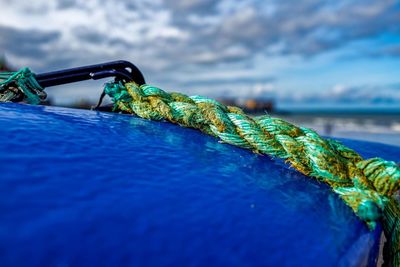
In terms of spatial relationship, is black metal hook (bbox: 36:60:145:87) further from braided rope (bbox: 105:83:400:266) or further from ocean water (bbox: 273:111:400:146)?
ocean water (bbox: 273:111:400:146)

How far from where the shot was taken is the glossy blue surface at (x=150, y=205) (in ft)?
→ 2.15

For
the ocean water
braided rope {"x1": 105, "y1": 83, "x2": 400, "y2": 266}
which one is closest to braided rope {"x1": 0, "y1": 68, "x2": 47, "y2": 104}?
braided rope {"x1": 105, "y1": 83, "x2": 400, "y2": 266}

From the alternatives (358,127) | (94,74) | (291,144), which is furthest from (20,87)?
(358,127)

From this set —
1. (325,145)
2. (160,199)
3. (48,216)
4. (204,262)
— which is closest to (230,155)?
(325,145)

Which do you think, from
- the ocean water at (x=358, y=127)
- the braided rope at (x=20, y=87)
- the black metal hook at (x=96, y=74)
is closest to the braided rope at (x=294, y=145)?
the black metal hook at (x=96, y=74)

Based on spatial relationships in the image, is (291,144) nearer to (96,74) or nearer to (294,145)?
(294,145)

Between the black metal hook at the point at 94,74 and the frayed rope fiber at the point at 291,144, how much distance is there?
8 centimetres

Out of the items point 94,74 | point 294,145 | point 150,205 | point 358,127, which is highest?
point 358,127

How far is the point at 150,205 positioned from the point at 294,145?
1.94 feet

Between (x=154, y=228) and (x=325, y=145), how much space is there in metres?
0.67

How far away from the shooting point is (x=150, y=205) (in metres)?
0.80

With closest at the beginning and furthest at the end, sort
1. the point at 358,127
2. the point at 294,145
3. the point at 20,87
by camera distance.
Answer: the point at 294,145, the point at 20,87, the point at 358,127

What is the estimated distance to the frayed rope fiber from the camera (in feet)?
3.40

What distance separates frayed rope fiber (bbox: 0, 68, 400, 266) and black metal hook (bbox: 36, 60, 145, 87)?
0.08 m
